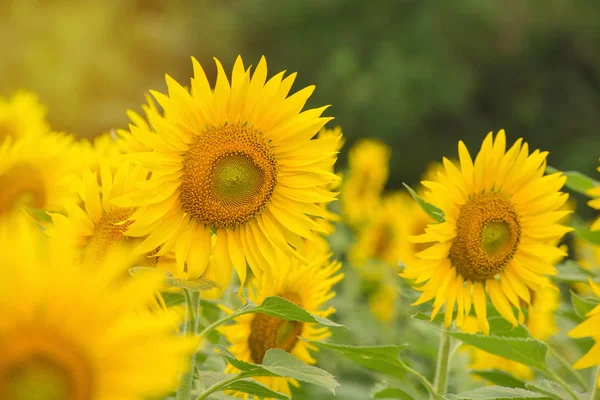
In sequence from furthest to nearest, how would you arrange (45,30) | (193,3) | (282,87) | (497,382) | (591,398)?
1. (193,3)
2. (45,30)
3. (497,382)
4. (591,398)
5. (282,87)

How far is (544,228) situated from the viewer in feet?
5.50

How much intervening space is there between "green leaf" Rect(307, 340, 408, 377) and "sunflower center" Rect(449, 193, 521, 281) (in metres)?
0.21

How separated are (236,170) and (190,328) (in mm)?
275

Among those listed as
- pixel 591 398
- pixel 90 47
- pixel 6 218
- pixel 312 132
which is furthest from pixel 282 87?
pixel 90 47

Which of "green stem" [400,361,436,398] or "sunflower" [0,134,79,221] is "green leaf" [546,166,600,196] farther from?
"sunflower" [0,134,79,221]

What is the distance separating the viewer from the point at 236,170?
1.41m

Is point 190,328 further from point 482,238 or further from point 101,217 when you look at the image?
point 482,238

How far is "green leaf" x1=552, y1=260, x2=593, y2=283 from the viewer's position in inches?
65.8

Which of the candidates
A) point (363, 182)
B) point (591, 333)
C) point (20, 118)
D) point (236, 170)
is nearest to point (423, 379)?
→ point (591, 333)

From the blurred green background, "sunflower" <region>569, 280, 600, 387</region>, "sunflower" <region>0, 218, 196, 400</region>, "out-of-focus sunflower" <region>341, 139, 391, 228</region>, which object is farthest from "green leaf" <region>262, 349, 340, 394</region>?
the blurred green background

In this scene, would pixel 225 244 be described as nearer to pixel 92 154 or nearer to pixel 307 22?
pixel 92 154

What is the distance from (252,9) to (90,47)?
3.79 m

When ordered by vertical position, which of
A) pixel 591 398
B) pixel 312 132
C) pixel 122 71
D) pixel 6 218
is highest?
pixel 122 71

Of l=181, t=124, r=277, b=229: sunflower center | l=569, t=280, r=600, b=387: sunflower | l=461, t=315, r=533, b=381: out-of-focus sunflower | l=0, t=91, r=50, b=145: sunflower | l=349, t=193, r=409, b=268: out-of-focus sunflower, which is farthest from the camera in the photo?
l=349, t=193, r=409, b=268: out-of-focus sunflower
